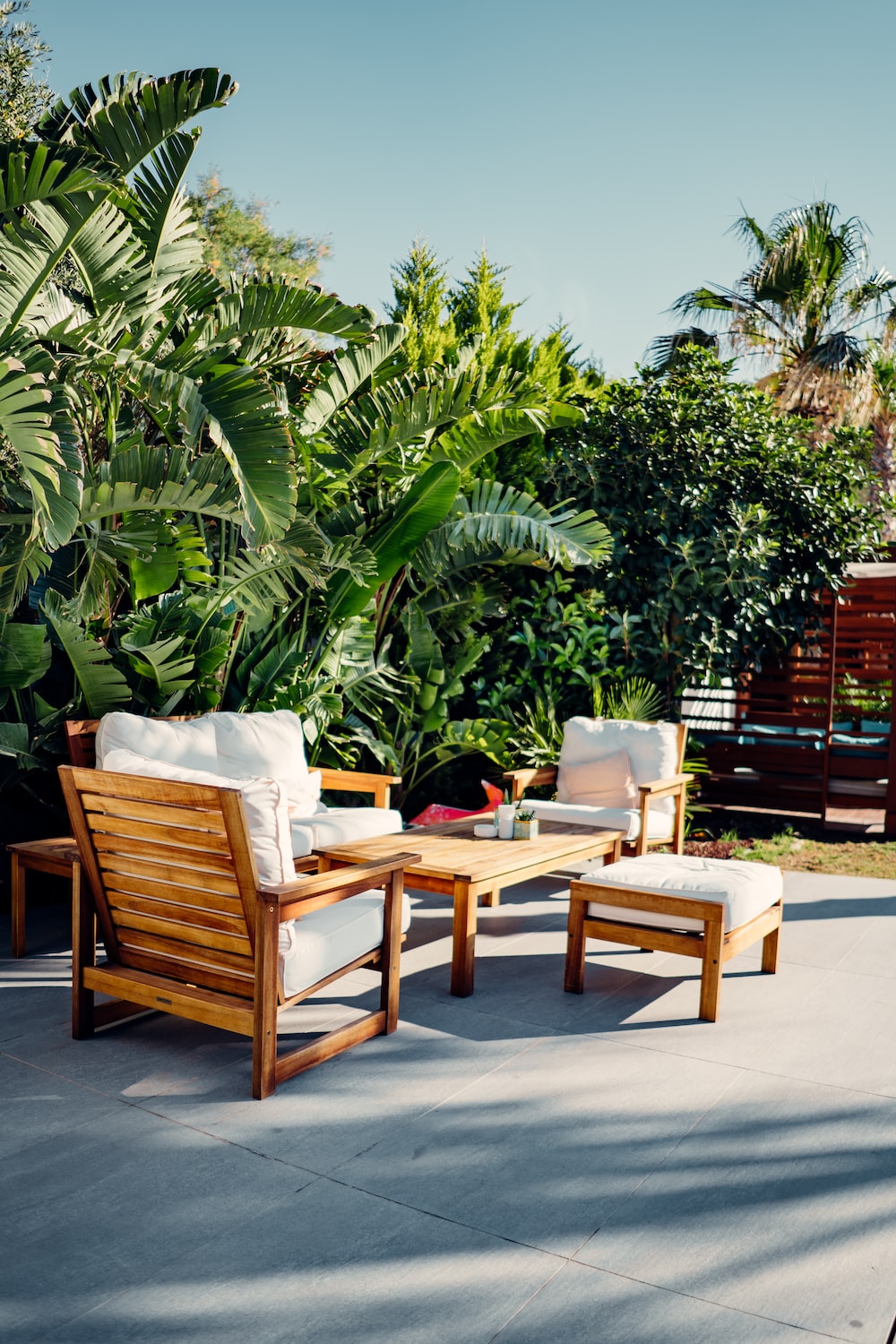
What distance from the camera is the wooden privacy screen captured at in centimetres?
818

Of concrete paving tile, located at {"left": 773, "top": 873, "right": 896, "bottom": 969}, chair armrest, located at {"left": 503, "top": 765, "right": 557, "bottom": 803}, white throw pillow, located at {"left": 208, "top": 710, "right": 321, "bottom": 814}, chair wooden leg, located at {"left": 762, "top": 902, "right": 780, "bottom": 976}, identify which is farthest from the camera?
chair armrest, located at {"left": 503, "top": 765, "right": 557, "bottom": 803}

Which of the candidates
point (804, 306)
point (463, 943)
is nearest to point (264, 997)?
point (463, 943)

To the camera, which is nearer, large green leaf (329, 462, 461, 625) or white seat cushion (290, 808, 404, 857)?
white seat cushion (290, 808, 404, 857)

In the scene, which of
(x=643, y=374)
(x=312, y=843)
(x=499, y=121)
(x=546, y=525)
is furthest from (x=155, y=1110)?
(x=499, y=121)

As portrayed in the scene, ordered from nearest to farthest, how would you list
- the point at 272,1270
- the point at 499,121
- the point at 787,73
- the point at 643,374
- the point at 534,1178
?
the point at 272,1270, the point at 534,1178, the point at 643,374, the point at 787,73, the point at 499,121

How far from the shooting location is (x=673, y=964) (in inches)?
175

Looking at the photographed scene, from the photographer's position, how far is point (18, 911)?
442cm

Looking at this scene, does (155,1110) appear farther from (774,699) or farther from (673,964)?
(774,699)

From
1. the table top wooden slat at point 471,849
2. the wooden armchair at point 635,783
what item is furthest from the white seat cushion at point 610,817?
the table top wooden slat at point 471,849

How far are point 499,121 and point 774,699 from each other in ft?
21.9

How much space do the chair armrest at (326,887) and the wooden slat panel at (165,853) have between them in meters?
0.16

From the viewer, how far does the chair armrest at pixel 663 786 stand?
5508 mm

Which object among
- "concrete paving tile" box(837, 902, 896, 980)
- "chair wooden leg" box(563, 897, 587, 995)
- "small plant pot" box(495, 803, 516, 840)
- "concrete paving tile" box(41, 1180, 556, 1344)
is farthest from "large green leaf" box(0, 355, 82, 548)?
"concrete paving tile" box(837, 902, 896, 980)

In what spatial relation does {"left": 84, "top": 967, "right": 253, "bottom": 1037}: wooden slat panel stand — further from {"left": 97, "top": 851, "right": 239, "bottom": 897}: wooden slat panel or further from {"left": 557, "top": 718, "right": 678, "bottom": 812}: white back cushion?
{"left": 557, "top": 718, "right": 678, "bottom": 812}: white back cushion
